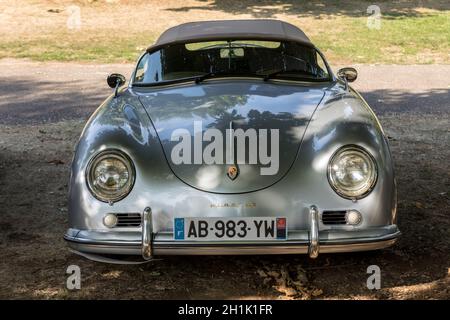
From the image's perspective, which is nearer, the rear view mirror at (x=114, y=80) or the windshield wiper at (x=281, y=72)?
the windshield wiper at (x=281, y=72)

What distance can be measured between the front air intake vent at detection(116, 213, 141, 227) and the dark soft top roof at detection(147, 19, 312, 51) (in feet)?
6.48

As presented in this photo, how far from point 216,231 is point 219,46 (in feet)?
6.97

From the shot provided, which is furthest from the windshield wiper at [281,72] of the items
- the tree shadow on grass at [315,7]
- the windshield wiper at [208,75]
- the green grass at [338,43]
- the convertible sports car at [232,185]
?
the tree shadow on grass at [315,7]

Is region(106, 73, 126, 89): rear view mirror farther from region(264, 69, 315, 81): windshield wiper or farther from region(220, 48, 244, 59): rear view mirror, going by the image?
region(264, 69, 315, 81): windshield wiper

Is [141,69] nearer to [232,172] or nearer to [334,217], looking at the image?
[232,172]

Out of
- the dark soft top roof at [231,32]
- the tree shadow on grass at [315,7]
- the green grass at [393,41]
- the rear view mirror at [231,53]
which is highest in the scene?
the tree shadow on grass at [315,7]

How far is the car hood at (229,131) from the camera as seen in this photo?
3.27 m

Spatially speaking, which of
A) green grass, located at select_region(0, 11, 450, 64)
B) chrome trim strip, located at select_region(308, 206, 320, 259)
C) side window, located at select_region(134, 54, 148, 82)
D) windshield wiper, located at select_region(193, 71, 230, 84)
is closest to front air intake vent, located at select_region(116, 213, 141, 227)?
chrome trim strip, located at select_region(308, 206, 320, 259)

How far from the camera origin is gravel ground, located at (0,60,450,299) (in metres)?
3.46

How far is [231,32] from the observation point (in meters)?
4.92

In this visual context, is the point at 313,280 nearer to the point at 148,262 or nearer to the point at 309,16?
the point at 148,262

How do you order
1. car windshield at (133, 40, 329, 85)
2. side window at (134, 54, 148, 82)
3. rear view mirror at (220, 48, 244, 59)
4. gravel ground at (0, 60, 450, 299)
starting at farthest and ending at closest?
1. rear view mirror at (220, 48, 244, 59)
2. side window at (134, 54, 148, 82)
3. car windshield at (133, 40, 329, 85)
4. gravel ground at (0, 60, 450, 299)

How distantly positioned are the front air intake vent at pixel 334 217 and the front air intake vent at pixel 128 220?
3.32 ft

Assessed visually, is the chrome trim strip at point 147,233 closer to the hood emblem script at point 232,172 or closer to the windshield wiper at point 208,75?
the hood emblem script at point 232,172
